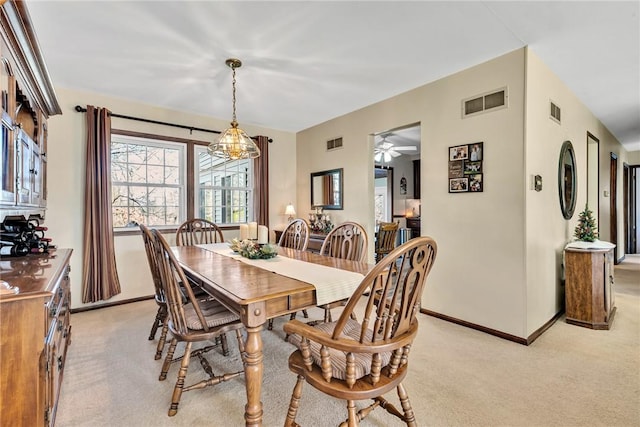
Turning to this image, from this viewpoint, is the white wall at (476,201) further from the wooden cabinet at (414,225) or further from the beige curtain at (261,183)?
the wooden cabinet at (414,225)

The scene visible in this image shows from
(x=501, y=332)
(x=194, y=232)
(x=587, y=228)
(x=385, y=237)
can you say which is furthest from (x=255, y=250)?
(x=587, y=228)

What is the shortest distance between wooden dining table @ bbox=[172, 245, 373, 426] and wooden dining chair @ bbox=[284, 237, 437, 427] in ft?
0.68

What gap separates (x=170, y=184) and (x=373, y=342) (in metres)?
3.94

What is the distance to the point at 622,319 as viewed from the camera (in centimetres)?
318

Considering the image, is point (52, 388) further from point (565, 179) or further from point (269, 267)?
point (565, 179)

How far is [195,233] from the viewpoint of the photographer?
3.83m

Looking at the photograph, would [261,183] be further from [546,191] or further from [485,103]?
[546,191]

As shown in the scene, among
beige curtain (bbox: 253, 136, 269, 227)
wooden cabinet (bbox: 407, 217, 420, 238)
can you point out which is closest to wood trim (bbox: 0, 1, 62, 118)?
beige curtain (bbox: 253, 136, 269, 227)

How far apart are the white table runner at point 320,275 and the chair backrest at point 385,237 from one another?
2.88m

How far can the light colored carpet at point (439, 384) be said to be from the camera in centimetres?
174

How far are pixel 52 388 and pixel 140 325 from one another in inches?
65.6

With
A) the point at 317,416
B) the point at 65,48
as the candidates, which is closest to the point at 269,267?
the point at 317,416

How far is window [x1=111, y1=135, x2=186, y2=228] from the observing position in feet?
13.0

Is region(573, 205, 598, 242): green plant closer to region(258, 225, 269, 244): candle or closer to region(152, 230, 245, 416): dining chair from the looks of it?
region(258, 225, 269, 244): candle
